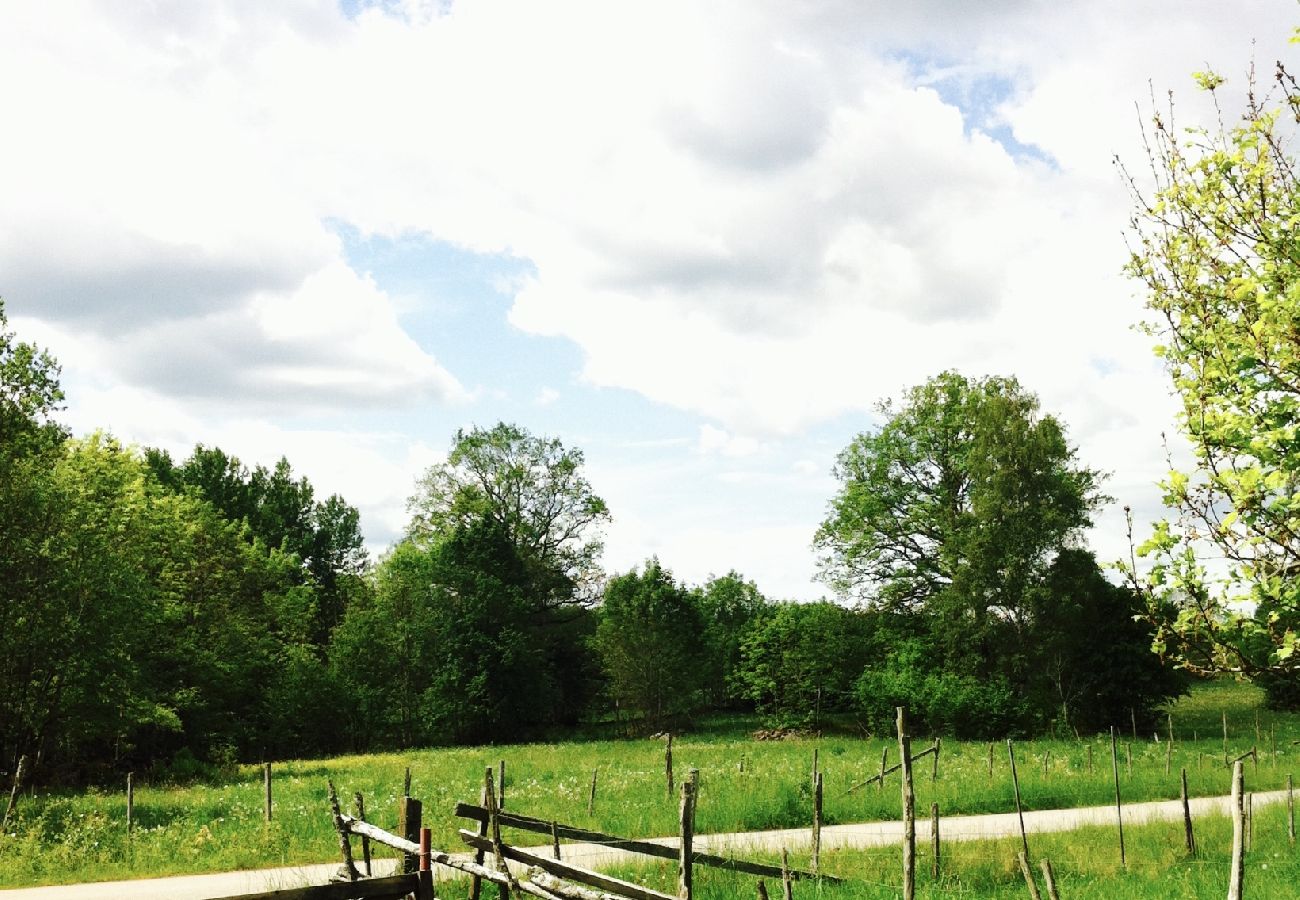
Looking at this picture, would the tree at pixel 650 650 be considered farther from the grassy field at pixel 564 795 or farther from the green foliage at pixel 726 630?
the grassy field at pixel 564 795

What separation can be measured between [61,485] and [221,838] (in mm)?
16808

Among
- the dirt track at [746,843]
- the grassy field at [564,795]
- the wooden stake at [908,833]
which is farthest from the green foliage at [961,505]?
the wooden stake at [908,833]

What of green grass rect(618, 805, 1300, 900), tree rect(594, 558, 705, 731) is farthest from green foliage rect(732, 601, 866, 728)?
green grass rect(618, 805, 1300, 900)

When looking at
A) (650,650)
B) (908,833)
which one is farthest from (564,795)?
(650,650)

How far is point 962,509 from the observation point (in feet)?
162

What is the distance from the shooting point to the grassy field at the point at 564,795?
17500 millimetres

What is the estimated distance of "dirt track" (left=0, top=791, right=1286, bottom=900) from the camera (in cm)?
1474

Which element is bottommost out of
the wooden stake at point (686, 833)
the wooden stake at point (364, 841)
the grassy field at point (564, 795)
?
the grassy field at point (564, 795)

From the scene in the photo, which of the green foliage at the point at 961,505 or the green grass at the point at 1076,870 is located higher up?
the green foliage at the point at 961,505

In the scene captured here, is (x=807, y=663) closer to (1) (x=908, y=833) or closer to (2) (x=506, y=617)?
(2) (x=506, y=617)

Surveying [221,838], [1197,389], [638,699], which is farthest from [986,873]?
[638,699]

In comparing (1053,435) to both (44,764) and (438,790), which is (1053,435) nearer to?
(438,790)

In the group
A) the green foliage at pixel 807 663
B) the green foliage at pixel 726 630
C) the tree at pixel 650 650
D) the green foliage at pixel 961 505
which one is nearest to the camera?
the green foliage at pixel 961 505

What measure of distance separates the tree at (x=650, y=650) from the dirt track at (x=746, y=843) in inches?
1317
